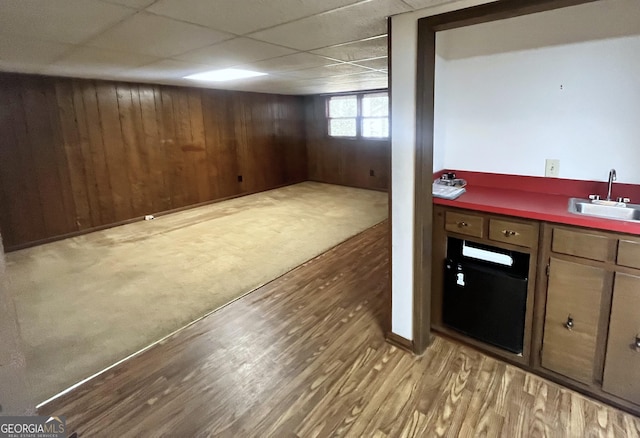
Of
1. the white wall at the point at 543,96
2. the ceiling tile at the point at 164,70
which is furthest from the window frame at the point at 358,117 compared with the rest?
the white wall at the point at 543,96

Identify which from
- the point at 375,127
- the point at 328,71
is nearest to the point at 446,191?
the point at 328,71

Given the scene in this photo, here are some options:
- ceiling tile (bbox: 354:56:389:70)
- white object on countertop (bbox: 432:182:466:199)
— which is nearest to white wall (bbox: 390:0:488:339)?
white object on countertop (bbox: 432:182:466:199)

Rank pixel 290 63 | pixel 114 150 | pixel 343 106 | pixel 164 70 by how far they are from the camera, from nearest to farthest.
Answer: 1. pixel 290 63
2. pixel 164 70
3. pixel 114 150
4. pixel 343 106

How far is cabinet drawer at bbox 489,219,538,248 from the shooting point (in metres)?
1.94

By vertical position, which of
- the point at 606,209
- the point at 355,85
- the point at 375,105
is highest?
the point at 355,85

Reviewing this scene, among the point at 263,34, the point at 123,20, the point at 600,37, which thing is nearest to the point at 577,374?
the point at 600,37

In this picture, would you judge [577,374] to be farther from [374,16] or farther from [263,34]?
[263,34]

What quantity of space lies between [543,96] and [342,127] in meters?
5.80

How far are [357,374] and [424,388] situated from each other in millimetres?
386

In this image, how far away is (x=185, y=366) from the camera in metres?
2.25

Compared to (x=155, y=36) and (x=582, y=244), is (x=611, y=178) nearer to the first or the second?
(x=582, y=244)

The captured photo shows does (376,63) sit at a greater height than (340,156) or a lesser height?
greater

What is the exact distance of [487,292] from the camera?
2154mm

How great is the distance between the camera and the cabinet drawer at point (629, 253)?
164 centimetres
